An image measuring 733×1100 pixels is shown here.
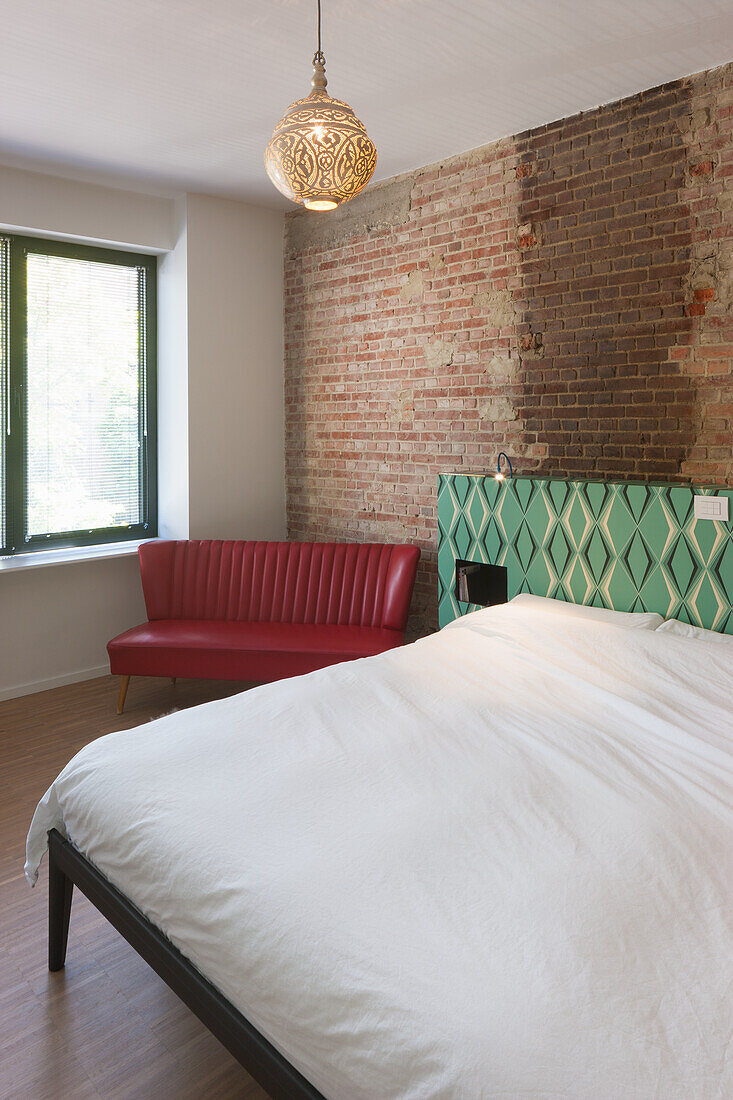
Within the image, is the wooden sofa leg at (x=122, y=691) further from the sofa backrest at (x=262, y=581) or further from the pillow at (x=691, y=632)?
the pillow at (x=691, y=632)

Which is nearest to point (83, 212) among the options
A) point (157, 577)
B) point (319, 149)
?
point (157, 577)

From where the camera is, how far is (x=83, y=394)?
4734 millimetres

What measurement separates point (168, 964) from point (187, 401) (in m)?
3.70

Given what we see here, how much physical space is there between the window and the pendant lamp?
2.92 metres

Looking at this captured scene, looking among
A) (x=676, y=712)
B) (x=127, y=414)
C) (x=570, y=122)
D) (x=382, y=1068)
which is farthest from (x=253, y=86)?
(x=382, y=1068)

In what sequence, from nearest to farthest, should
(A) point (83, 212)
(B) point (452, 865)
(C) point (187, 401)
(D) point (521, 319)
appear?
(B) point (452, 865), (D) point (521, 319), (A) point (83, 212), (C) point (187, 401)

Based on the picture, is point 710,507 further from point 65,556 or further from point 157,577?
point 65,556

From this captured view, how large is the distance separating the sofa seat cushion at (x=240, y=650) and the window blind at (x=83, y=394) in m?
Result: 1.08

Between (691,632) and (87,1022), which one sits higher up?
(691,632)

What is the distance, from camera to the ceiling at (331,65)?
2695 mm

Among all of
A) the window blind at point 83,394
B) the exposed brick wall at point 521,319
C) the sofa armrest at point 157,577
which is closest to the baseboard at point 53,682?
the sofa armrest at point 157,577

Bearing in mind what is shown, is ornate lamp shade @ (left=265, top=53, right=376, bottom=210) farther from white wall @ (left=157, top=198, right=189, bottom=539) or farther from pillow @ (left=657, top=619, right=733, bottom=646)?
white wall @ (left=157, top=198, right=189, bottom=539)

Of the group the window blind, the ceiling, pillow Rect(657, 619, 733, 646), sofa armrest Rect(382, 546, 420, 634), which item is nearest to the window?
the window blind

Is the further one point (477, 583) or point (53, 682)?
point (53, 682)
